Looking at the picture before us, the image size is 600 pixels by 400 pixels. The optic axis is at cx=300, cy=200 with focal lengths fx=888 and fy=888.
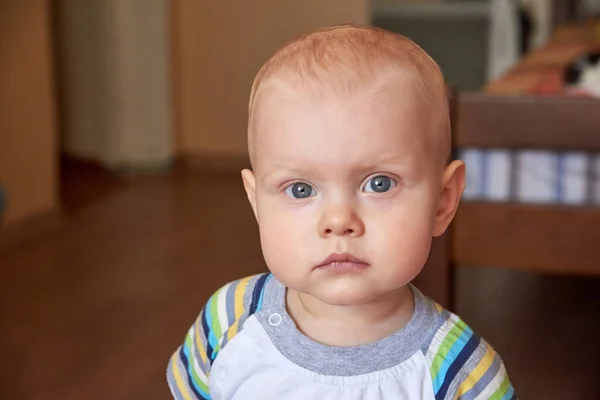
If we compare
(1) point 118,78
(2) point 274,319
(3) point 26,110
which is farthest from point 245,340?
(1) point 118,78

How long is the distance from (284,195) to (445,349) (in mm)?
204

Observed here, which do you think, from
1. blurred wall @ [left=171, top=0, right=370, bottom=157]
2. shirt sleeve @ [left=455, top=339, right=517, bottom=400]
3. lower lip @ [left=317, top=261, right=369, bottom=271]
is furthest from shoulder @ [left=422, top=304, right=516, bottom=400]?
blurred wall @ [left=171, top=0, right=370, bottom=157]

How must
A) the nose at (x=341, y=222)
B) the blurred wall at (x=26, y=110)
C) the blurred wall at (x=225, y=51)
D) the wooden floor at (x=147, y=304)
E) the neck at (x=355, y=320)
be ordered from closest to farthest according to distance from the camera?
the nose at (x=341, y=222) < the neck at (x=355, y=320) < the wooden floor at (x=147, y=304) < the blurred wall at (x=26, y=110) < the blurred wall at (x=225, y=51)

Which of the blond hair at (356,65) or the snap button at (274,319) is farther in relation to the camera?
the snap button at (274,319)

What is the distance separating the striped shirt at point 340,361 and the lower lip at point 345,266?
4.0 inches

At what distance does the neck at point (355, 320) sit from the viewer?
800 mm

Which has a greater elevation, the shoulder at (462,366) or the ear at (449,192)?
the ear at (449,192)

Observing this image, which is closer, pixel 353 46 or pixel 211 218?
pixel 353 46

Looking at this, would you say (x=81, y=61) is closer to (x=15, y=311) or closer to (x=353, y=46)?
(x=15, y=311)

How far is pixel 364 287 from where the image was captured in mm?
726

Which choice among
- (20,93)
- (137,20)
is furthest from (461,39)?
(20,93)

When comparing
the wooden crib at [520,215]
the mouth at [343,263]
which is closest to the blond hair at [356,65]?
the mouth at [343,263]

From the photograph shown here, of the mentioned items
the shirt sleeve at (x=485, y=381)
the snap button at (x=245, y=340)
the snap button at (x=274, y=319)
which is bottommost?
the shirt sleeve at (x=485, y=381)

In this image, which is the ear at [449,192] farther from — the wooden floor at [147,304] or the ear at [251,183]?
the wooden floor at [147,304]
